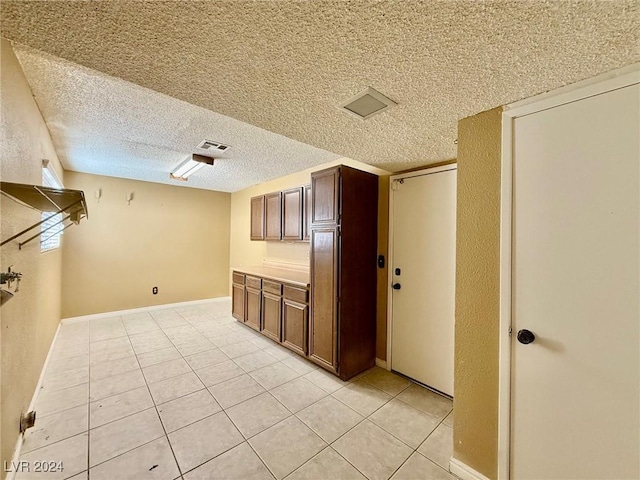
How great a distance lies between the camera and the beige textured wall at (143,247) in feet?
13.3

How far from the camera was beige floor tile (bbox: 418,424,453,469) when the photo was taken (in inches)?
63.3

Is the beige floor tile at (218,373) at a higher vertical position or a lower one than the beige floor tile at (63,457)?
lower

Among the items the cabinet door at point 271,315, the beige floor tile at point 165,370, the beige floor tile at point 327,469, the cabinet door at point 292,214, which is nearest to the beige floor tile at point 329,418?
the beige floor tile at point 327,469

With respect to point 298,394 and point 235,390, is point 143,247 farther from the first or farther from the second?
point 298,394

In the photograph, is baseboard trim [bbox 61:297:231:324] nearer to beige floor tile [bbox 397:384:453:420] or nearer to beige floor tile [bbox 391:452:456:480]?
beige floor tile [bbox 397:384:453:420]

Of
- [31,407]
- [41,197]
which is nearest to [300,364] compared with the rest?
[31,407]

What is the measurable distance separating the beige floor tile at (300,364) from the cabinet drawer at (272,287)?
30.7 inches

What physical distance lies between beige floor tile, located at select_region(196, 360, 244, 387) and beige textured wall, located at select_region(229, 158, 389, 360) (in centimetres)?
157

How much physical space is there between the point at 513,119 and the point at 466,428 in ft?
5.98

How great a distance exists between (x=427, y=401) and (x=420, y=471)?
768mm

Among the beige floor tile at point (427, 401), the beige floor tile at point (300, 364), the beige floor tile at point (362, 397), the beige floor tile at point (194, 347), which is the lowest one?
the beige floor tile at point (427, 401)

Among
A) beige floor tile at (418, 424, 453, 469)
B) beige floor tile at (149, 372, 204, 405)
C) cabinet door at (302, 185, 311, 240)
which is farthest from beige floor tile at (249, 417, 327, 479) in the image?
cabinet door at (302, 185, 311, 240)

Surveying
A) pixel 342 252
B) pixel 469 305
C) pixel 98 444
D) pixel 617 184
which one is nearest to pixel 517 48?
pixel 617 184

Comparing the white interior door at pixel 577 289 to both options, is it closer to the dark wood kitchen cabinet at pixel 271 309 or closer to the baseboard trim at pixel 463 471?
the baseboard trim at pixel 463 471
